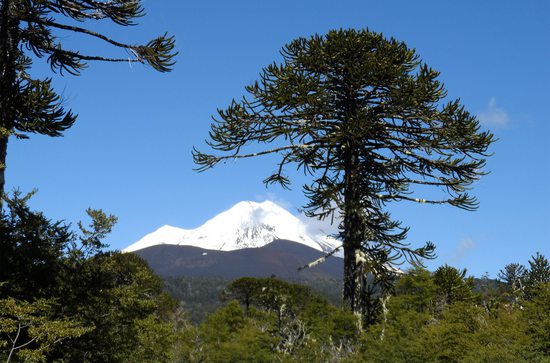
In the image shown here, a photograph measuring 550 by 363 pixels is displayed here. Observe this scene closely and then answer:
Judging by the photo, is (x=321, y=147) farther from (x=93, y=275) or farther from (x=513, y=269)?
(x=513, y=269)

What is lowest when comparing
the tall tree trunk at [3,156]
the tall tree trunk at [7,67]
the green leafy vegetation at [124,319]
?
the green leafy vegetation at [124,319]

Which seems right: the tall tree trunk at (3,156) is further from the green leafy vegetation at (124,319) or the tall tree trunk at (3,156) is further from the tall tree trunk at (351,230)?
the tall tree trunk at (351,230)

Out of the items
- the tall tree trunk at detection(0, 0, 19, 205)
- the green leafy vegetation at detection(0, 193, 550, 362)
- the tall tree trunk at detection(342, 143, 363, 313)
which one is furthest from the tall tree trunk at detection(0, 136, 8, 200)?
the tall tree trunk at detection(342, 143, 363, 313)

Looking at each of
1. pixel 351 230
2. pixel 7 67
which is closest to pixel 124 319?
pixel 351 230

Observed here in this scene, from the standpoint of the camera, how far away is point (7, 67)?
44.5ft

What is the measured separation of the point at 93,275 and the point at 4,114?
23.5ft

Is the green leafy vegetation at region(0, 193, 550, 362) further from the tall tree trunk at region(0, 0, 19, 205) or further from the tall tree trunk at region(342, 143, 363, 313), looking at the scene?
the tall tree trunk at region(0, 0, 19, 205)

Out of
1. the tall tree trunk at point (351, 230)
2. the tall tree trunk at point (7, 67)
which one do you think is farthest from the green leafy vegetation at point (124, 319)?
the tall tree trunk at point (7, 67)

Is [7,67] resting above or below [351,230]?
above

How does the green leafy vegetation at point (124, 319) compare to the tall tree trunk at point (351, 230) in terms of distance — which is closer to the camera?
the green leafy vegetation at point (124, 319)

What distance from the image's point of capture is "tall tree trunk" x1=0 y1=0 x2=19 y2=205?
520 inches

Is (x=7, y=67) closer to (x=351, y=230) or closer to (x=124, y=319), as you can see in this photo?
(x=124, y=319)

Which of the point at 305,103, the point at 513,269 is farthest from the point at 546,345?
the point at 513,269

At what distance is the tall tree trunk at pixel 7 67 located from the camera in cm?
1320
